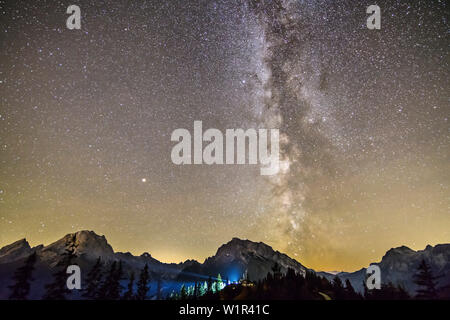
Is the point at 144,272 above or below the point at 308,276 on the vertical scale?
above

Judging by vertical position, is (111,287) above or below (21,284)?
below

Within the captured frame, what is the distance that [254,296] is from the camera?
59688mm

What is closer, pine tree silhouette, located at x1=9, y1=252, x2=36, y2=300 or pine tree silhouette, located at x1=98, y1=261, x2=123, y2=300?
pine tree silhouette, located at x1=9, y1=252, x2=36, y2=300

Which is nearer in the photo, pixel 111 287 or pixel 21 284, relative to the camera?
pixel 21 284

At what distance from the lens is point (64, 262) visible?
36969mm

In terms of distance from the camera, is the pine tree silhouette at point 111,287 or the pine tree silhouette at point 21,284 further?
the pine tree silhouette at point 111,287
